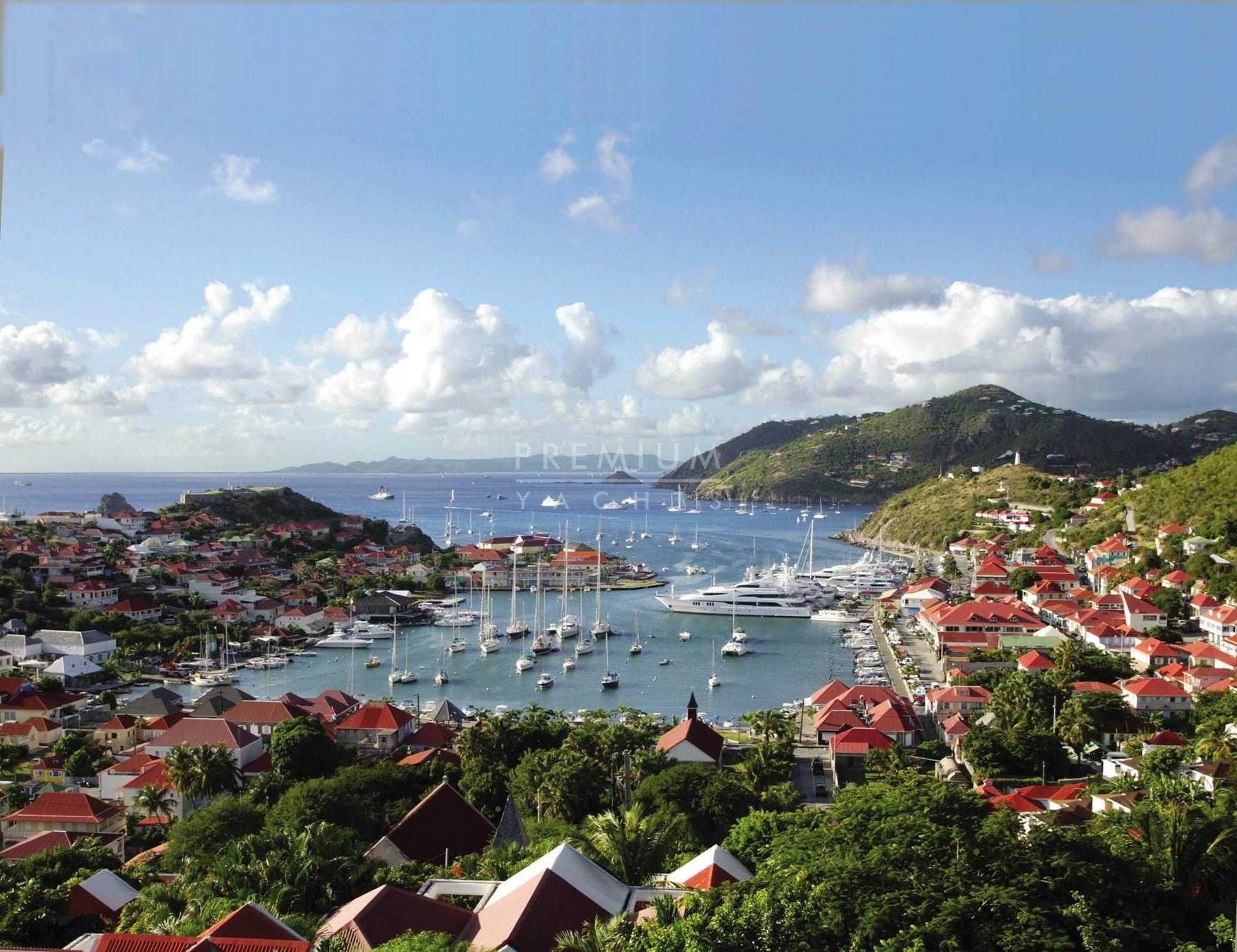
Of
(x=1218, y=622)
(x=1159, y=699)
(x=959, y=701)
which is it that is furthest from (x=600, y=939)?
(x=1218, y=622)

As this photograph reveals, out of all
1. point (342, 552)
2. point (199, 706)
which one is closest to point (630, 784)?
point (199, 706)

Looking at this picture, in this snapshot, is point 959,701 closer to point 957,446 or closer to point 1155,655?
point 1155,655

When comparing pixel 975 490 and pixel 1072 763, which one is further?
pixel 975 490

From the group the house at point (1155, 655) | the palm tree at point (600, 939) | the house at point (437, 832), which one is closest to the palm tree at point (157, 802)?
the house at point (437, 832)

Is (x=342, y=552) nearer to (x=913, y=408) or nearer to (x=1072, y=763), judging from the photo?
(x=1072, y=763)

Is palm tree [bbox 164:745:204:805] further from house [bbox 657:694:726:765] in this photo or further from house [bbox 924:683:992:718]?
house [bbox 924:683:992:718]

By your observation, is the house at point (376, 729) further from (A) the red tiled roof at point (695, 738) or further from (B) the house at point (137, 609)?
(B) the house at point (137, 609)
